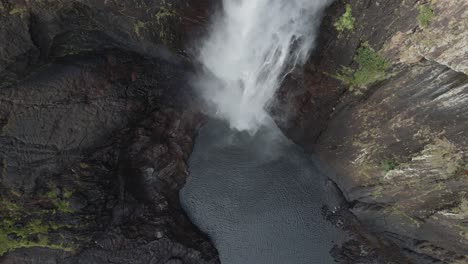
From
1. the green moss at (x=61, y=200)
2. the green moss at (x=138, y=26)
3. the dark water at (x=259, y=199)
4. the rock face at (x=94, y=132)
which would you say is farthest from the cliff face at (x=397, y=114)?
the green moss at (x=61, y=200)

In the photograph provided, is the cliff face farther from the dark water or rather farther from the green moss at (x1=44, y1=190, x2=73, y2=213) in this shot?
the green moss at (x1=44, y1=190, x2=73, y2=213)

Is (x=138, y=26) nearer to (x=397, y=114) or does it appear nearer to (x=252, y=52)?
(x=252, y=52)

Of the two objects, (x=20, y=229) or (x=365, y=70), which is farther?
(x=365, y=70)

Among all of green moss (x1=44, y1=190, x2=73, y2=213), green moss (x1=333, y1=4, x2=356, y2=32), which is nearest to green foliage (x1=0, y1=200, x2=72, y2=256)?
green moss (x1=44, y1=190, x2=73, y2=213)

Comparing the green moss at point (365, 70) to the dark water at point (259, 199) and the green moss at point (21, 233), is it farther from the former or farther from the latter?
the green moss at point (21, 233)

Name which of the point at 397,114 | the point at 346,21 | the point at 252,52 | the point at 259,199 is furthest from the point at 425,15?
the point at 259,199

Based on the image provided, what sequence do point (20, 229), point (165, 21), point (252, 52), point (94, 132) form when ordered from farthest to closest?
1. point (252, 52)
2. point (165, 21)
3. point (94, 132)
4. point (20, 229)

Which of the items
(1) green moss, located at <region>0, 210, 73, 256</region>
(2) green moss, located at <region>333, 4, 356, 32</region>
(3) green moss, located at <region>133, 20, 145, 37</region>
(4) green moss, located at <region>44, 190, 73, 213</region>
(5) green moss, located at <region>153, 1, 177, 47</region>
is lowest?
(1) green moss, located at <region>0, 210, 73, 256</region>
